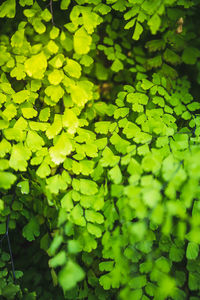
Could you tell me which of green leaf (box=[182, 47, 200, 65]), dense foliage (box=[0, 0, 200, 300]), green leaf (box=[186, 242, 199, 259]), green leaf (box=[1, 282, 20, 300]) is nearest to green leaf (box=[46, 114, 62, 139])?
dense foliage (box=[0, 0, 200, 300])

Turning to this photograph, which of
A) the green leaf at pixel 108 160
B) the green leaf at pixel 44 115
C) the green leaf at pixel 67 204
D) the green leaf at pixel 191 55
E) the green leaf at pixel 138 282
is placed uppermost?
the green leaf at pixel 191 55

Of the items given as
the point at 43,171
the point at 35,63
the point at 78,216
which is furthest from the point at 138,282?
the point at 35,63

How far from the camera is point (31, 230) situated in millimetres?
1475

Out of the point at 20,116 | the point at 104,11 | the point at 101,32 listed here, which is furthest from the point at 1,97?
the point at 101,32

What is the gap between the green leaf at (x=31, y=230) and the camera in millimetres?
1448

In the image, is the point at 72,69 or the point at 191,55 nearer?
the point at 72,69

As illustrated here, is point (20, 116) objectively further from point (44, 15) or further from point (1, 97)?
point (44, 15)

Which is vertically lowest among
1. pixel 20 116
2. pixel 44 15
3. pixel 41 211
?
pixel 41 211

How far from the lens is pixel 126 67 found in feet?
6.84

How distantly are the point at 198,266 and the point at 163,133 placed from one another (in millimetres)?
767

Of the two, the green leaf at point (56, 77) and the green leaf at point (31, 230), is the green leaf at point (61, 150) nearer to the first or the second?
the green leaf at point (56, 77)

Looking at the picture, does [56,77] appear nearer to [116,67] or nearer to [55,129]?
[55,129]

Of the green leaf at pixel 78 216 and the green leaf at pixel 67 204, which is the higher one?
the green leaf at pixel 67 204

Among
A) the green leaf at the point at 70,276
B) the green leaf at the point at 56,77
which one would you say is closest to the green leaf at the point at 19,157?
the green leaf at the point at 56,77
